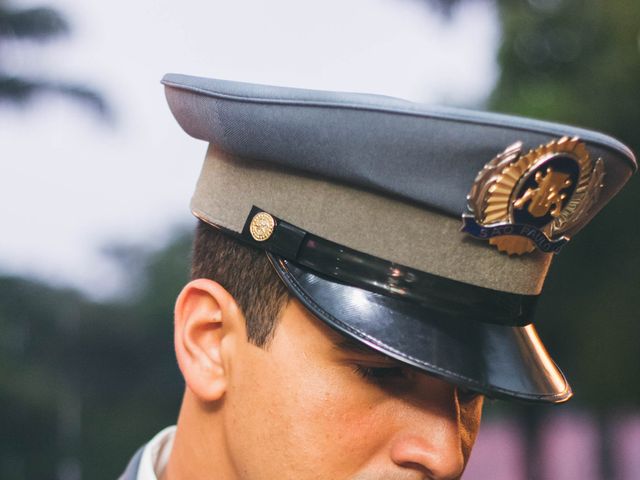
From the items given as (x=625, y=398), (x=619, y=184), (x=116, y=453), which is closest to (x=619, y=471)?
(x=625, y=398)

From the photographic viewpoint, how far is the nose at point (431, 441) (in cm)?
153

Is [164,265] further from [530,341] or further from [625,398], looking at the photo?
[625,398]

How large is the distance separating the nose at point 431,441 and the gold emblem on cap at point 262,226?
0.36 metres

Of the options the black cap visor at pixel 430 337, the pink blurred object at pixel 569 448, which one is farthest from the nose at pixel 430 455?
the pink blurred object at pixel 569 448

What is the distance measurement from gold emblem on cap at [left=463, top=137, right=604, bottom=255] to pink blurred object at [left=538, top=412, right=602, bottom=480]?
14765 millimetres

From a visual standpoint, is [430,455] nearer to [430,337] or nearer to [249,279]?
[430,337]

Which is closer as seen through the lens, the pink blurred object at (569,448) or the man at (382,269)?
the man at (382,269)

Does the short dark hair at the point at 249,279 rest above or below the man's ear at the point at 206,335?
above

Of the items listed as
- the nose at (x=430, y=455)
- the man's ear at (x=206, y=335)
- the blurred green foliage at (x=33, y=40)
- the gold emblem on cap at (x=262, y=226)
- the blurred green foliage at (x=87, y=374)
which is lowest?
the nose at (x=430, y=455)

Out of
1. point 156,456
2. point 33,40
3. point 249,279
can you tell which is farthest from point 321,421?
point 33,40

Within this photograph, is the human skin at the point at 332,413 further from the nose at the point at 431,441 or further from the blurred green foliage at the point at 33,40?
the blurred green foliage at the point at 33,40

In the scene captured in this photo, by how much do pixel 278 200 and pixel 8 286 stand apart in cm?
525

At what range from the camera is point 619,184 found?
1.68 meters

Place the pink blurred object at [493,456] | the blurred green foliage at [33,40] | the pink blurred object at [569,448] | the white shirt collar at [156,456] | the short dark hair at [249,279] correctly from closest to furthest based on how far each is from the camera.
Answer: the short dark hair at [249,279] → the white shirt collar at [156,456] → the blurred green foliage at [33,40] → the pink blurred object at [569,448] → the pink blurred object at [493,456]
